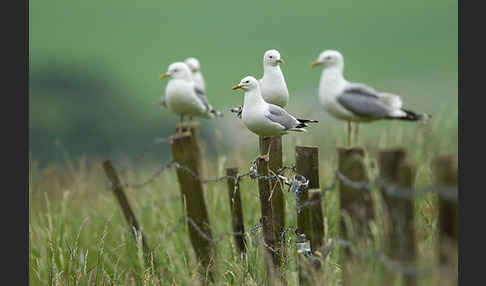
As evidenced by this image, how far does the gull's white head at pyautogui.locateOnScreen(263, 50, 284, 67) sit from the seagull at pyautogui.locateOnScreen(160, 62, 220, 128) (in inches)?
59.9

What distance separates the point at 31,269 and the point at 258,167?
2305 mm

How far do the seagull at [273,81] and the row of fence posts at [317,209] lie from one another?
359mm

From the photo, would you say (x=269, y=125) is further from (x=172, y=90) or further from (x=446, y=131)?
(x=446, y=131)

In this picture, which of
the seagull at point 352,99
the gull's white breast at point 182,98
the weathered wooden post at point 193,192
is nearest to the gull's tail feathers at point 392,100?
the seagull at point 352,99

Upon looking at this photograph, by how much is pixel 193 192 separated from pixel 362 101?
231 centimetres

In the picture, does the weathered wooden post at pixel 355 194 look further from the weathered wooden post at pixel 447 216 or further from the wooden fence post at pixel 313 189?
the weathered wooden post at pixel 447 216

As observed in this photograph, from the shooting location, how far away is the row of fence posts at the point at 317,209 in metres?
2.10

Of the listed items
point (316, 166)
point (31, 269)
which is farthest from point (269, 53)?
point (31, 269)

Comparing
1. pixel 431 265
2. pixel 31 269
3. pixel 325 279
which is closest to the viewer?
pixel 431 265

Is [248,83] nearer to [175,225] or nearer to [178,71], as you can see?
[178,71]

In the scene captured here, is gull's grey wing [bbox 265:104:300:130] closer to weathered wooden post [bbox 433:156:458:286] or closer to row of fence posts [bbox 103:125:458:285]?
row of fence posts [bbox 103:125:458:285]

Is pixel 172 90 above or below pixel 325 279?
above

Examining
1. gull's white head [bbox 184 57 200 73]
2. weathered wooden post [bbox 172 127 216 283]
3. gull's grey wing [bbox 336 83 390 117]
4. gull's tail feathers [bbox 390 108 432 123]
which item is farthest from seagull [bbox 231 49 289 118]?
gull's white head [bbox 184 57 200 73]

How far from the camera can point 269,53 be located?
3057mm
